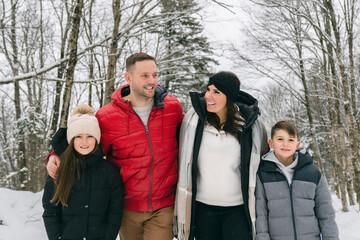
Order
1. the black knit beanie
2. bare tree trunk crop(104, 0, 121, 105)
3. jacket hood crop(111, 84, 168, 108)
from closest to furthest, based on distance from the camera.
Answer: the black knit beanie, jacket hood crop(111, 84, 168, 108), bare tree trunk crop(104, 0, 121, 105)

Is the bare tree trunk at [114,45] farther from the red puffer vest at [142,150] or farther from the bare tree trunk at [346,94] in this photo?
the bare tree trunk at [346,94]

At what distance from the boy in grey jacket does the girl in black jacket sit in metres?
1.30

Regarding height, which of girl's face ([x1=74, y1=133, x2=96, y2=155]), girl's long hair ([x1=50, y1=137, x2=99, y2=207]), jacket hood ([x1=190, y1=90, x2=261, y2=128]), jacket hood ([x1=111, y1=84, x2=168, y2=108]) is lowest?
girl's long hair ([x1=50, y1=137, x2=99, y2=207])

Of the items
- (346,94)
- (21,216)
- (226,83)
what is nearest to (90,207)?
(226,83)

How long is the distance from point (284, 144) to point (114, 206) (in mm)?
1634

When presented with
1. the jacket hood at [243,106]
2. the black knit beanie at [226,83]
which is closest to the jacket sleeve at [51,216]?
the jacket hood at [243,106]

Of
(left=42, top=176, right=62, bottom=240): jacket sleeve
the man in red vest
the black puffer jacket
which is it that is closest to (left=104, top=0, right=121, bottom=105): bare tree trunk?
the man in red vest

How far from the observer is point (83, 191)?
2299 millimetres

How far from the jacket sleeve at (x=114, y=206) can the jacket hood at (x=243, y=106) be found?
3.16 feet

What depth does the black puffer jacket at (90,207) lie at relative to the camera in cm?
223

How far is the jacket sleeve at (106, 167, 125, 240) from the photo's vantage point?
233 cm

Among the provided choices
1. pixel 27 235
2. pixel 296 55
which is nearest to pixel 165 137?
pixel 27 235

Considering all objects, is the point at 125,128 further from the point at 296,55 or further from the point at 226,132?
the point at 296,55

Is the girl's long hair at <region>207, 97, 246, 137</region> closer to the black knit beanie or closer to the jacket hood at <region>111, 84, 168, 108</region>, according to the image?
the black knit beanie
